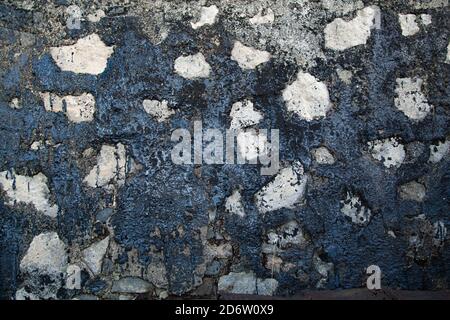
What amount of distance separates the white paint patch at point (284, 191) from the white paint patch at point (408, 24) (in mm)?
588

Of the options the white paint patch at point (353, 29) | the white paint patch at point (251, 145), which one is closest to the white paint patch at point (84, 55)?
the white paint patch at point (251, 145)

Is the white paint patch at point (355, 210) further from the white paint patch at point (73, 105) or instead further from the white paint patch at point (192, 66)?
the white paint patch at point (73, 105)

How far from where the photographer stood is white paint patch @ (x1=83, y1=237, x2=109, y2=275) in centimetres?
177

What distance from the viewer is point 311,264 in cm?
176

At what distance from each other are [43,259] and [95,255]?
0.18 m

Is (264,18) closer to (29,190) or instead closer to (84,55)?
(84,55)

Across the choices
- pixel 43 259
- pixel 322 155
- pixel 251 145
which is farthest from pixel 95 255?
pixel 322 155

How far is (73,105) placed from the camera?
1789mm

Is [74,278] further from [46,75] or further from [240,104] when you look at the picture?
[240,104]

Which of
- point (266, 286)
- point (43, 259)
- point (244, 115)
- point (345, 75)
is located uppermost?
point (345, 75)

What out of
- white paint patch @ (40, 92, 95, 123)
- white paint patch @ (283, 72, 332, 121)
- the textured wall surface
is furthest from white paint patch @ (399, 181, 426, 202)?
white paint patch @ (40, 92, 95, 123)

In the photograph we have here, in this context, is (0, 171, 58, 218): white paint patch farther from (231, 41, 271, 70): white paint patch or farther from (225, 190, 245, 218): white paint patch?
(231, 41, 271, 70): white paint patch

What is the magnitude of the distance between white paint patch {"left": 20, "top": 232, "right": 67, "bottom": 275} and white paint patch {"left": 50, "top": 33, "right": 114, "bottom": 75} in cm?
61

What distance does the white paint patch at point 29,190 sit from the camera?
5.84ft
